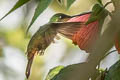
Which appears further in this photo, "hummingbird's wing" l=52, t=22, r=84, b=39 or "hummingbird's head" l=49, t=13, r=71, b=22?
"hummingbird's head" l=49, t=13, r=71, b=22

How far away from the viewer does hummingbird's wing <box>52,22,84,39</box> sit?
1.20m

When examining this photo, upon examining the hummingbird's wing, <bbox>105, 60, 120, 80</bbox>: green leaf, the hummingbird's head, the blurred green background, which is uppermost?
the hummingbird's wing

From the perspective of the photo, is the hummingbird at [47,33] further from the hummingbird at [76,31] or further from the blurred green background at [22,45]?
the blurred green background at [22,45]

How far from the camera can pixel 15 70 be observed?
9.46 feet

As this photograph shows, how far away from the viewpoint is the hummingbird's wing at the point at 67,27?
3.94 ft

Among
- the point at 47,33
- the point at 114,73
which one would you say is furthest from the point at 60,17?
the point at 114,73

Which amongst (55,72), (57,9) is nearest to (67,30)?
(55,72)

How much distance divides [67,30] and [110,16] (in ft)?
0.43

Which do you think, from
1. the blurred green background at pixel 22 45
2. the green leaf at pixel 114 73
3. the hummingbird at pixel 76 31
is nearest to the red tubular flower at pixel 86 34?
the hummingbird at pixel 76 31

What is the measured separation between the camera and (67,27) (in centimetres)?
120

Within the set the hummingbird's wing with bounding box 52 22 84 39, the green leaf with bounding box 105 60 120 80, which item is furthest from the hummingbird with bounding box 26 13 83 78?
the green leaf with bounding box 105 60 120 80

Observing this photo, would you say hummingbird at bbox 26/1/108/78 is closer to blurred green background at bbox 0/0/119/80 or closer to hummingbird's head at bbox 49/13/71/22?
hummingbird's head at bbox 49/13/71/22

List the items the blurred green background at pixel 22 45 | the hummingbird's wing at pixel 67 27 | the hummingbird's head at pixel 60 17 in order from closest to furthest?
the hummingbird's wing at pixel 67 27 < the hummingbird's head at pixel 60 17 < the blurred green background at pixel 22 45

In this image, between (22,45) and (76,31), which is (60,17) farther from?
(22,45)
